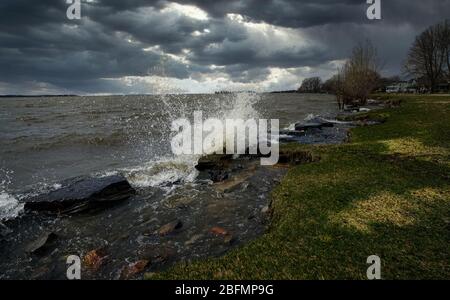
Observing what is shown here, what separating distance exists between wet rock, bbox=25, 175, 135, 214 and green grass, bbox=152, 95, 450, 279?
7111 mm

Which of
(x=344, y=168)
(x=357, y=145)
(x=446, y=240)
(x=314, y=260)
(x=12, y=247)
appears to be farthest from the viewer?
(x=357, y=145)

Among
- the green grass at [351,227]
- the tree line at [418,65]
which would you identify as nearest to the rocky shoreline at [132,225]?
the green grass at [351,227]

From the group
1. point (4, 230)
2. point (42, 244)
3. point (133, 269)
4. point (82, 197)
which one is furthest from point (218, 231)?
point (4, 230)

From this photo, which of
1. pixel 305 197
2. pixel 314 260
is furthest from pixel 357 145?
pixel 314 260

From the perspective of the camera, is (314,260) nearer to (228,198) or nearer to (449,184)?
(228,198)

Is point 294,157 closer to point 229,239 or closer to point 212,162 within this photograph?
point 212,162

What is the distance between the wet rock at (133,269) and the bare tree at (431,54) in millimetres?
99864

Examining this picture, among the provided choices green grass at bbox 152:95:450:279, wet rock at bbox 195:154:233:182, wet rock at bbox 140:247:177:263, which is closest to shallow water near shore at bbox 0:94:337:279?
wet rock at bbox 140:247:177:263

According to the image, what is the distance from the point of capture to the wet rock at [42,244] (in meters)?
9.98

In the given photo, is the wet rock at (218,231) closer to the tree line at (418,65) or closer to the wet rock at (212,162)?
the wet rock at (212,162)

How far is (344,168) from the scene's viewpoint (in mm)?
14117

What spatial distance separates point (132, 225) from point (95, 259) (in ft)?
8.03
